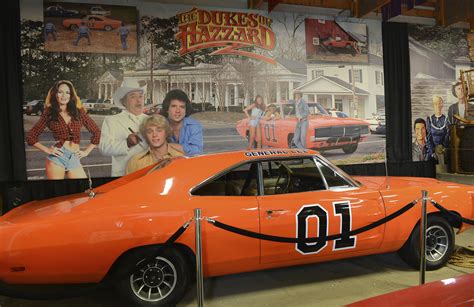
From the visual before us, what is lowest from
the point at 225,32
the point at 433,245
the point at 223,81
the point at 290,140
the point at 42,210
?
the point at 433,245

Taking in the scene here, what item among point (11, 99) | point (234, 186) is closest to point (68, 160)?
point (11, 99)

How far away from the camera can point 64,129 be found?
6.11m

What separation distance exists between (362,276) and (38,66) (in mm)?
5630

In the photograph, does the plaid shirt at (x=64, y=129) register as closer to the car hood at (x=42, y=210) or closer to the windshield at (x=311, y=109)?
the car hood at (x=42, y=210)

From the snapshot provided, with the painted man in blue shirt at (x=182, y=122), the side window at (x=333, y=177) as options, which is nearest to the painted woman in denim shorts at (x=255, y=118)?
the painted man in blue shirt at (x=182, y=122)

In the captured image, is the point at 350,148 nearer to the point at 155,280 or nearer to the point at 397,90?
the point at 397,90

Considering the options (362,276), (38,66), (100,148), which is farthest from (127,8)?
(362,276)

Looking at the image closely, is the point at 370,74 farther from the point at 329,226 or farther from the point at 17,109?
the point at 17,109

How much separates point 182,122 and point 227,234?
4.08 metres

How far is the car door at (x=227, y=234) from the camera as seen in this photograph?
114 inches

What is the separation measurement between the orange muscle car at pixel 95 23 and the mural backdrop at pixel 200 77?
16 millimetres

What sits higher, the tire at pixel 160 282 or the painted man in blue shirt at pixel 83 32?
the painted man in blue shirt at pixel 83 32

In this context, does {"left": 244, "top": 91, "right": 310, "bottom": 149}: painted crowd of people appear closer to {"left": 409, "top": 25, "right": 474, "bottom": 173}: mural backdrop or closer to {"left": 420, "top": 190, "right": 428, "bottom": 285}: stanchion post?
{"left": 409, "top": 25, "right": 474, "bottom": 173}: mural backdrop

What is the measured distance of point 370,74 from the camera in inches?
308
